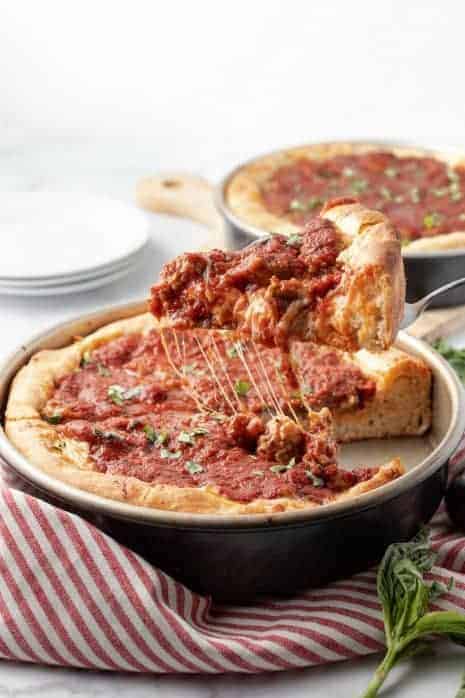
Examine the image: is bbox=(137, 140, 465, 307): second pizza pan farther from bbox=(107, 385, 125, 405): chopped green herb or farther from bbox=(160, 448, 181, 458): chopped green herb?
bbox=(160, 448, 181, 458): chopped green herb

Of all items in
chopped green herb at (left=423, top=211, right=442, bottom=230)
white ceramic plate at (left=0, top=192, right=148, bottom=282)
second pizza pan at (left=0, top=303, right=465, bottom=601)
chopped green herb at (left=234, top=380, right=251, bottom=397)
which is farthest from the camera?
chopped green herb at (left=423, top=211, right=442, bottom=230)

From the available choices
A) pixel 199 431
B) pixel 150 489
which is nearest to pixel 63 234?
pixel 199 431

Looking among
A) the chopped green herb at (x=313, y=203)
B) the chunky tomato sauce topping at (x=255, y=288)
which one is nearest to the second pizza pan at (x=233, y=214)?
the chopped green herb at (x=313, y=203)

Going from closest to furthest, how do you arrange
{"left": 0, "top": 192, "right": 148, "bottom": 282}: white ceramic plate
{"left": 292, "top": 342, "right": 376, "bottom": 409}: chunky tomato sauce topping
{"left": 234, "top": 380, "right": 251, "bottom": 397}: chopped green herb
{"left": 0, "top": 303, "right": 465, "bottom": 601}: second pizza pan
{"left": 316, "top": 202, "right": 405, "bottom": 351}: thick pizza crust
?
{"left": 0, "top": 303, "right": 465, "bottom": 601}: second pizza pan < {"left": 316, "top": 202, "right": 405, "bottom": 351}: thick pizza crust < {"left": 234, "top": 380, "right": 251, "bottom": 397}: chopped green herb < {"left": 292, "top": 342, "right": 376, "bottom": 409}: chunky tomato sauce topping < {"left": 0, "top": 192, "right": 148, "bottom": 282}: white ceramic plate

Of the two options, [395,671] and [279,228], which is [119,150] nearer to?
[279,228]

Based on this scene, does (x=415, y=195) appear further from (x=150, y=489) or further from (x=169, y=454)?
(x=150, y=489)

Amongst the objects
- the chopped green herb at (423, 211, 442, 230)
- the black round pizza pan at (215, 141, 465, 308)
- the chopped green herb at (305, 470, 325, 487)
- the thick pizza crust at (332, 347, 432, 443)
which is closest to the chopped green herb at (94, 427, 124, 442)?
the chopped green herb at (305, 470, 325, 487)

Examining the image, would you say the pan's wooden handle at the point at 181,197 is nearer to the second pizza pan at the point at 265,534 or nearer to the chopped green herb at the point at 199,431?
the chopped green herb at the point at 199,431
